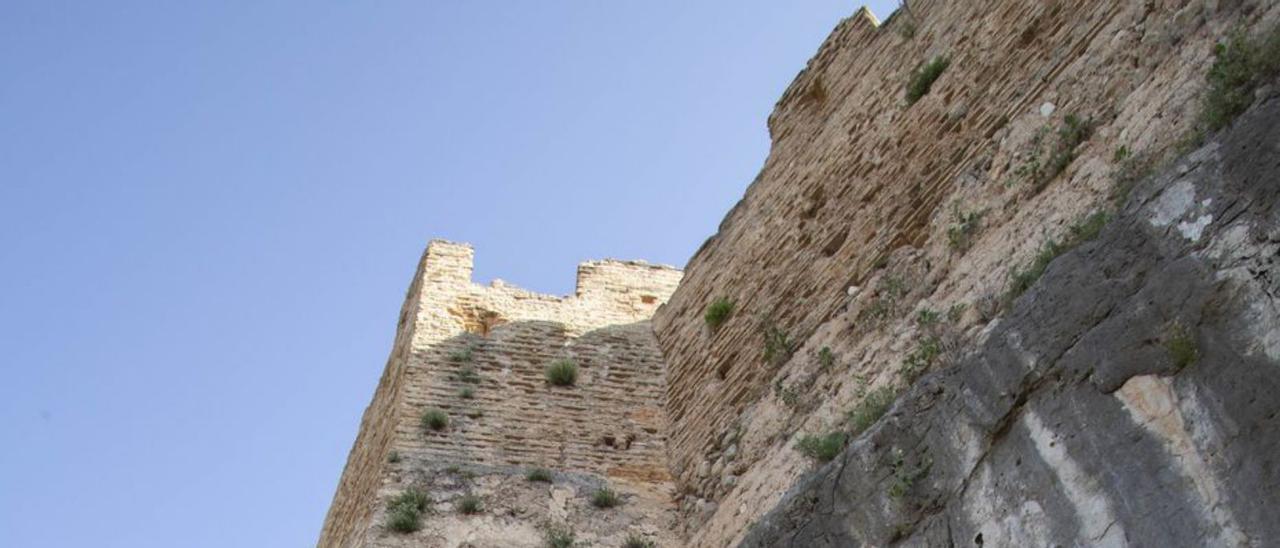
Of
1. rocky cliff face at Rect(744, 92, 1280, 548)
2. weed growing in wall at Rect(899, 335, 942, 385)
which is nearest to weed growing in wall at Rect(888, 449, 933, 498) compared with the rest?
rocky cliff face at Rect(744, 92, 1280, 548)

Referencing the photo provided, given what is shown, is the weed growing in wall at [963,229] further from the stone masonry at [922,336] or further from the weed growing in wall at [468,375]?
the weed growing in wall at [468,375]

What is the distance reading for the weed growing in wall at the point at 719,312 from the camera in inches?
415

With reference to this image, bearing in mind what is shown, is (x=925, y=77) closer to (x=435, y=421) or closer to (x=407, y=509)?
(x=435, y=421)

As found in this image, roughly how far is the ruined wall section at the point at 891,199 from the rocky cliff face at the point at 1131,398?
63 centimetres

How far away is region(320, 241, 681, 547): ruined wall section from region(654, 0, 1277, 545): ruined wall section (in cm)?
32

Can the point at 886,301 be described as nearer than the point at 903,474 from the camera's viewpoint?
No

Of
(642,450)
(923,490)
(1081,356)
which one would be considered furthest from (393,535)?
(1081,356)

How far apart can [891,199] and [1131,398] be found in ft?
12.2

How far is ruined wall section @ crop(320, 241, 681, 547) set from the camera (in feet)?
32.0

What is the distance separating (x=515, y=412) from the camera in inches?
424

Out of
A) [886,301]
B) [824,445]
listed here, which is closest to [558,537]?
[824,445]

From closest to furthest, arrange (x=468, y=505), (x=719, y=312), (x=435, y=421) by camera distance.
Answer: (x=468, y=505)
(x=435, y=421)
(x=719, y=312)

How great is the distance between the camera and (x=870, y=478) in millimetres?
6598

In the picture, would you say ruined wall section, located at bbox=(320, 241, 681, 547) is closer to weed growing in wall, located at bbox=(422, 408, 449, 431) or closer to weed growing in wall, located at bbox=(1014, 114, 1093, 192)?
weed growing in wall, located at bbox=(422, 408, 449, 431)
